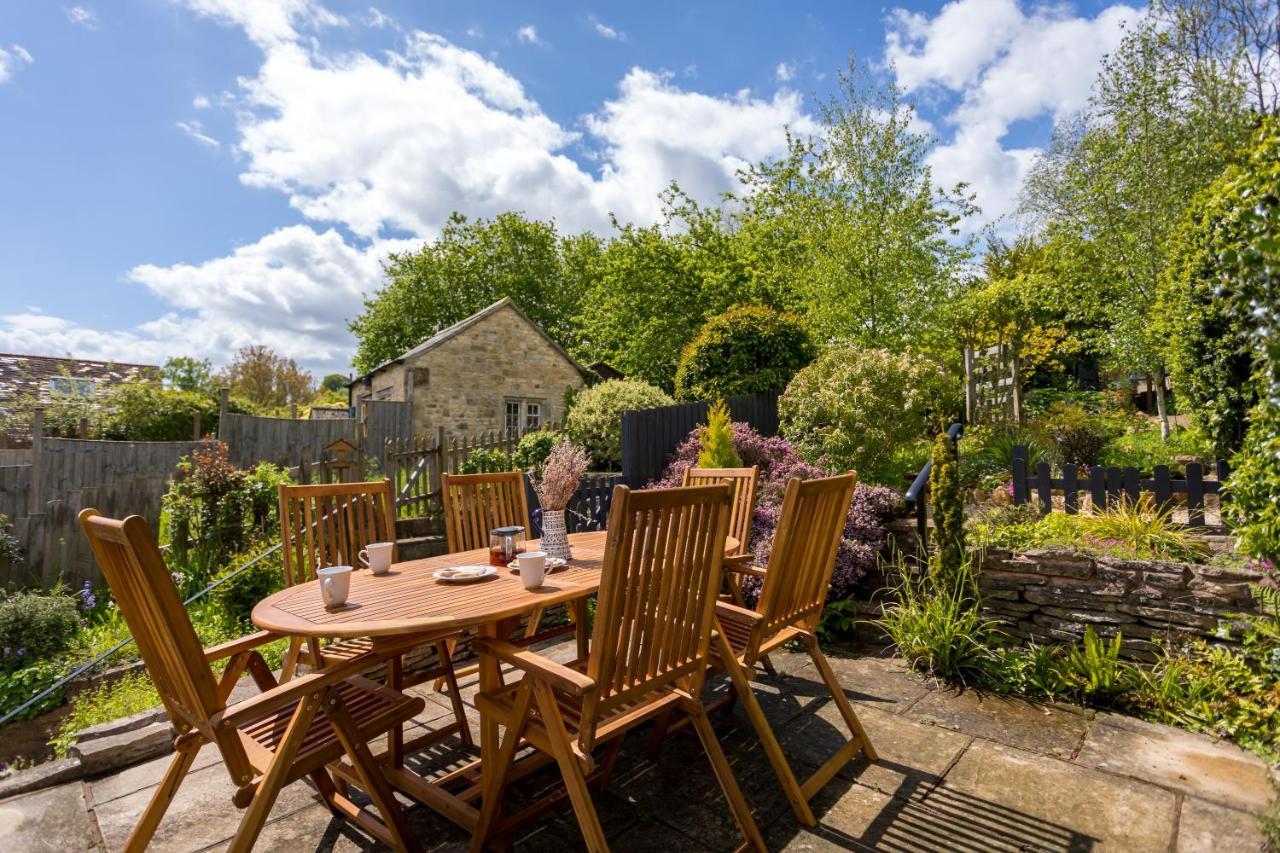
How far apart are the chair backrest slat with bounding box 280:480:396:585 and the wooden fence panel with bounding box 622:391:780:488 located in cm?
388

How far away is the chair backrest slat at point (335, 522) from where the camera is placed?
2910mm

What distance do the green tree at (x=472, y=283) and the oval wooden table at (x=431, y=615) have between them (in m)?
26.1

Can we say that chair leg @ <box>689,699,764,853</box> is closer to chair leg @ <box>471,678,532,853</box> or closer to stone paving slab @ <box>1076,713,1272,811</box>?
chair leg @ <box>471,678,532,853</box>

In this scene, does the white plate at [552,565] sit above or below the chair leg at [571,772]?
above

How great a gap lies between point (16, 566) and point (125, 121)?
391 centimetres

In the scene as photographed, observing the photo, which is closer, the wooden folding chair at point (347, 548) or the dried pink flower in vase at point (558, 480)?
the wooden folding chair at point (347, 548)

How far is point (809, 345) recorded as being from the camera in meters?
10.2

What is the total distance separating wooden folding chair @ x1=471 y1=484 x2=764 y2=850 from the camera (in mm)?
1780

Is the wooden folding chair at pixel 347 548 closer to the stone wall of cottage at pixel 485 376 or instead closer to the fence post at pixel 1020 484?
the fence post at pixel 1020 484

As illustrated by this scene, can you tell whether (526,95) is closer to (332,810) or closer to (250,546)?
(250,546)

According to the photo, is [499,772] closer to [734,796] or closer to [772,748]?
[734,796]

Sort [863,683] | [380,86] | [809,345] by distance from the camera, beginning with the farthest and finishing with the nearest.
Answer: [809,345] < [380,86] < [863,683]

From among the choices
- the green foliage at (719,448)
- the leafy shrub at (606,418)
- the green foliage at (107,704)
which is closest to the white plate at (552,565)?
the green foliage at (107,704)

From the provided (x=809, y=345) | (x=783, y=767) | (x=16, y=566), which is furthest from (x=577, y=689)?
(x=809, y=345)
